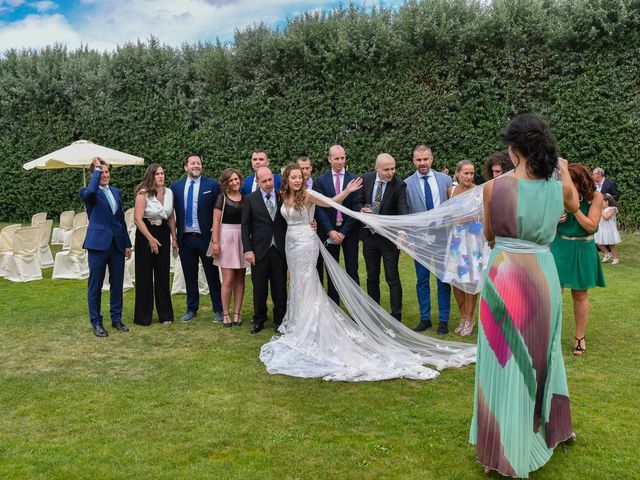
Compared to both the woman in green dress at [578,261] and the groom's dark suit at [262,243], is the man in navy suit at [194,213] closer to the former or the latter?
the groom's dark suit at [262,243]

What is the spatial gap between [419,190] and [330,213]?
111 centimetres

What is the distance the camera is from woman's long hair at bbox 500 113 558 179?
3375 mm

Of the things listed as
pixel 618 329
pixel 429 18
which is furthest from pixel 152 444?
pixel 429 18

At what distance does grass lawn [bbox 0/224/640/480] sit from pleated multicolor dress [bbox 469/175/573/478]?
0.30 m

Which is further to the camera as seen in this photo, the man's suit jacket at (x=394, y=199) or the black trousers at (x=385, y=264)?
the black trousers at (x=385, y=264)

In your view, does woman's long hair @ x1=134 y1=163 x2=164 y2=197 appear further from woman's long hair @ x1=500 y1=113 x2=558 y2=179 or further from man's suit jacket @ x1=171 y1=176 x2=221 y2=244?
woman's long hair @ x1=500 y1=113 x2=558 y2=179

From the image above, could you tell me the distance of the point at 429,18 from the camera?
13.9 m

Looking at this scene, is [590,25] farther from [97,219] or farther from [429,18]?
[97,219]

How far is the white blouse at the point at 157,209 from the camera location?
24.1 ft

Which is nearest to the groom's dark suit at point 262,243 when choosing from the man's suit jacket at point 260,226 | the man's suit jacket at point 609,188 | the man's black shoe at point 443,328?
the man's suit jacket at point 260,226

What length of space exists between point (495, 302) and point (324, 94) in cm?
1252

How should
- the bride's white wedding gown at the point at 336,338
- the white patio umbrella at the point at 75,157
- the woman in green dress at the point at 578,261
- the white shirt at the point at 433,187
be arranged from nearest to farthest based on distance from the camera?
the bride's white wedding gown at the point at 336,338
the woman in green dress at the point at 578,261
the white shirt at the point at 433,187
the white patio umbrella at the point at 75,157

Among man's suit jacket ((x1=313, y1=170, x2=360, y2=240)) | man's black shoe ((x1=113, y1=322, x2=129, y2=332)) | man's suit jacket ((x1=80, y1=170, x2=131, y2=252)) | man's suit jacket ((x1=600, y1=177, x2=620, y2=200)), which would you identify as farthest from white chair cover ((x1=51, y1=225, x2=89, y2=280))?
man's suit jacket ((x1=600, y1=177, x2=620, y2=200))

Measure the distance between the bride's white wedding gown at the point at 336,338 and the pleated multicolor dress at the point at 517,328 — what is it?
1822 millimetres
